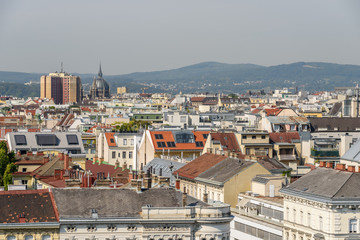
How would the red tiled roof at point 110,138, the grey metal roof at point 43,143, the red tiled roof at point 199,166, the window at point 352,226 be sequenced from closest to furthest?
the window at point 352,226 → the red tiled roof at point 199,166 → the grey metal roof at point 43,143 → the red tiled roof at point 110,138

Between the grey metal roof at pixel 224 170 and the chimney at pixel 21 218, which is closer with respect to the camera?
the chimney at pixel 21 218

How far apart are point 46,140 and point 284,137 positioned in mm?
25919

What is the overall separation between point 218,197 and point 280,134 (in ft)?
122

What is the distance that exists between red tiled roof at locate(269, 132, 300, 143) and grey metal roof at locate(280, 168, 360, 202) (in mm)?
42969

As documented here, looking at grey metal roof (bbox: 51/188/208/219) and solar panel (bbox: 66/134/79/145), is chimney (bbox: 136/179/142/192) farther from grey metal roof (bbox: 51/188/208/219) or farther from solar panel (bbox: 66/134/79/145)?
solar panel (bbox: 66/134/79/145)

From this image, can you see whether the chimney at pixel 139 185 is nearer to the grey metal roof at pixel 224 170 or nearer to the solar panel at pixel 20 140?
the grey metal roof at pixel 224 170

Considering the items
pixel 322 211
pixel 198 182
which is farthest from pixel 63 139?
pixel 322 211

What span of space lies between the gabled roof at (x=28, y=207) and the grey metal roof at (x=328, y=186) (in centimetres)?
1704

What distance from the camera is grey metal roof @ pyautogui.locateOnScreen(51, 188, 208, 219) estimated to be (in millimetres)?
51188

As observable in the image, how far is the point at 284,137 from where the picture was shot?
4326 inches

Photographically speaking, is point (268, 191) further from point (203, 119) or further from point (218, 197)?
point (203, 119)

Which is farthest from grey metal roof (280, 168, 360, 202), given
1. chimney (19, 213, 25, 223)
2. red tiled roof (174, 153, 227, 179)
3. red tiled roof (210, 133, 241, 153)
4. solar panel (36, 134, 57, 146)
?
solar panel (36, 134, 57, 146)

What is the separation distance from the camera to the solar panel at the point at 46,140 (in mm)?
110188

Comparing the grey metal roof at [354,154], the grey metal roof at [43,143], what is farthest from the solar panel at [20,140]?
the grey metal roof at [354,154]
